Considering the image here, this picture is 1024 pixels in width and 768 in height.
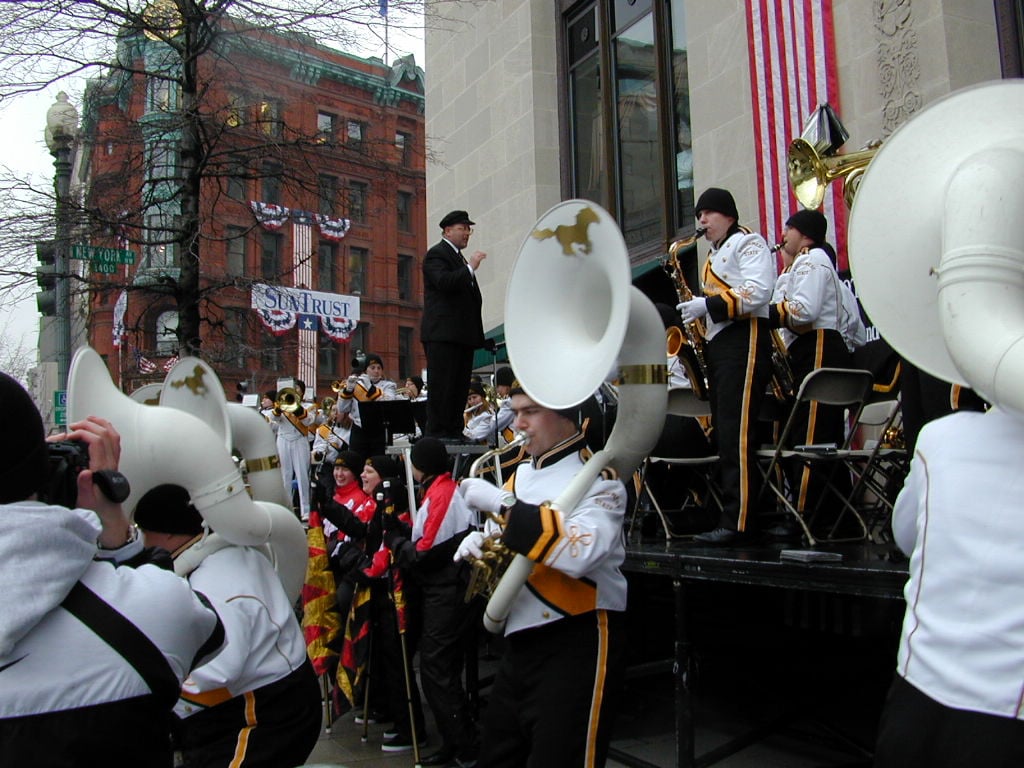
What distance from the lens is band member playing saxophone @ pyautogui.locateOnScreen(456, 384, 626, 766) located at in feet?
10.3

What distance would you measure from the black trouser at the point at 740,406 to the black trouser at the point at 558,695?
76.6 inches

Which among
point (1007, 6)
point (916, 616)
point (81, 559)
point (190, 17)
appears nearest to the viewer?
point (81, 559)

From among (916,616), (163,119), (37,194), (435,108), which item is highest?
(435,108)

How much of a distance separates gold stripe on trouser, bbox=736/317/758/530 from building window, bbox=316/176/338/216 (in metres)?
7.40

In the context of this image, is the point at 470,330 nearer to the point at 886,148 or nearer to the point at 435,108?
the point at 886,148

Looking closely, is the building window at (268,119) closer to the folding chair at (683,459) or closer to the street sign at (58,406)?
the street sign at (58,406)

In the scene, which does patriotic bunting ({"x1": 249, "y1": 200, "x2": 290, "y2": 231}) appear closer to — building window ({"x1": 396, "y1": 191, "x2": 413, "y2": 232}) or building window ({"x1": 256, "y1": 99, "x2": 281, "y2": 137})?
building window ({"x1": 256, "y1": 99, "x2": 281, "y2": 137})

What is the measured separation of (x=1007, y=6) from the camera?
7.72m

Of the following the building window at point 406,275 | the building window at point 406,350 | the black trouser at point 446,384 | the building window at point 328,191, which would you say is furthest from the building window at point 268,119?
the building window at point 406,275

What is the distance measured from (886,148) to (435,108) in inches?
563

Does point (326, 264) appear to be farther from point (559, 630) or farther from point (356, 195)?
point (559, 630)

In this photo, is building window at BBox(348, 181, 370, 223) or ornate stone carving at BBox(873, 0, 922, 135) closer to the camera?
ornate stone carving at BBox(873, 0, 922, 135)

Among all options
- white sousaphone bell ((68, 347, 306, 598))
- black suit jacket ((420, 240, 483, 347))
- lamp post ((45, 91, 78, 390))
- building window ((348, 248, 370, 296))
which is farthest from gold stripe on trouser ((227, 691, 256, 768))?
building window ((348, 248, 370, 296))

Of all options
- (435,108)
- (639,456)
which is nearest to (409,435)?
(435,108)
